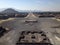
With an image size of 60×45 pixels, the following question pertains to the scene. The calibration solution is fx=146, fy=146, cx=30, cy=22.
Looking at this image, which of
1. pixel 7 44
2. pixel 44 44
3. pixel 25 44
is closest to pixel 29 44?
pixel 25 44

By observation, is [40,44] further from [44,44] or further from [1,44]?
[1,44]

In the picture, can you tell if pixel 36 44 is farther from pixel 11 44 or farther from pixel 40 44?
pixel 11 44

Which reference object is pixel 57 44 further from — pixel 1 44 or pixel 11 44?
pixel 1 44

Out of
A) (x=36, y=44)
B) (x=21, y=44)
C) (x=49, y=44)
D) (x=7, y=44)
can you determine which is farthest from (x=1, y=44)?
(x=49, y=44)

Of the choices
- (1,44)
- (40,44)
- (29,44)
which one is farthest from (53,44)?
(1,44)

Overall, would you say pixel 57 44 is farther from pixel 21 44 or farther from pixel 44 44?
pixel 21 44

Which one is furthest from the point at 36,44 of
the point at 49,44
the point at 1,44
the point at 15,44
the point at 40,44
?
the point at 1,44
